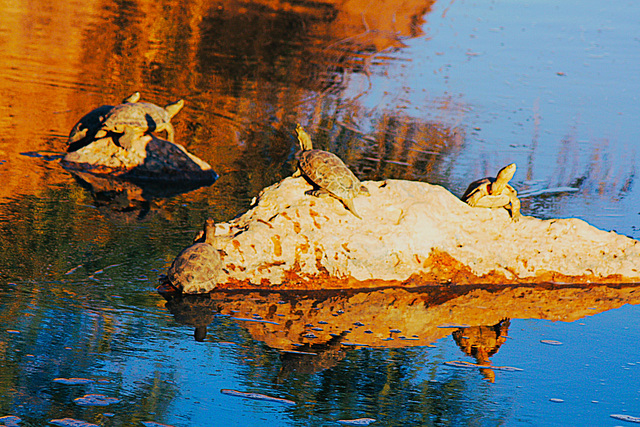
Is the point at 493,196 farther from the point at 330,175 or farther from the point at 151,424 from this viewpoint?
the point at 151,424

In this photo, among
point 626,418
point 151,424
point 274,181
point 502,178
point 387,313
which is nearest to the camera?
point 151,424

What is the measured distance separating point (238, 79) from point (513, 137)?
4.84 metres

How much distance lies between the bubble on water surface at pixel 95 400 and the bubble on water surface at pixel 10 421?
325 millimetres

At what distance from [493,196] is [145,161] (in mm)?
4268

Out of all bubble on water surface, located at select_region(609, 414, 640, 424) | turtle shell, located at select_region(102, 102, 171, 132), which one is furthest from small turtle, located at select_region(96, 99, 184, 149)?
bubble on water surface, located at select_region(609, 414, 640, 424)

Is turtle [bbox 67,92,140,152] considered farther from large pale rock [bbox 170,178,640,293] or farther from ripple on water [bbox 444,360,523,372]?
ripple on water [bbox 444,360,523,372]

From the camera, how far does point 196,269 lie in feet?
18.6

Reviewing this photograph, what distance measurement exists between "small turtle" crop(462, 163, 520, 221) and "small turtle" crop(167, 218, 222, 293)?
2.40 meters

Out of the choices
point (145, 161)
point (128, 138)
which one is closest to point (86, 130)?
point (128, 138)

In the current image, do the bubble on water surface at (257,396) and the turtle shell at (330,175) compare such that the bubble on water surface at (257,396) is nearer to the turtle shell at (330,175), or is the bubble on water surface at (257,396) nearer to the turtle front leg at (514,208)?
the turtle shell at (330,175)

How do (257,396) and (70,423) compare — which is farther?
→ (257,396)

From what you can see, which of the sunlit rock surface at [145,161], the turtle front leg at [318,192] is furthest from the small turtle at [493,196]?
the sunlit rock surface at [145,161]

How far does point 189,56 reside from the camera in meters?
14.0

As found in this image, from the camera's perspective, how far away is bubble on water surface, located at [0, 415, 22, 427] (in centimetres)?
399
